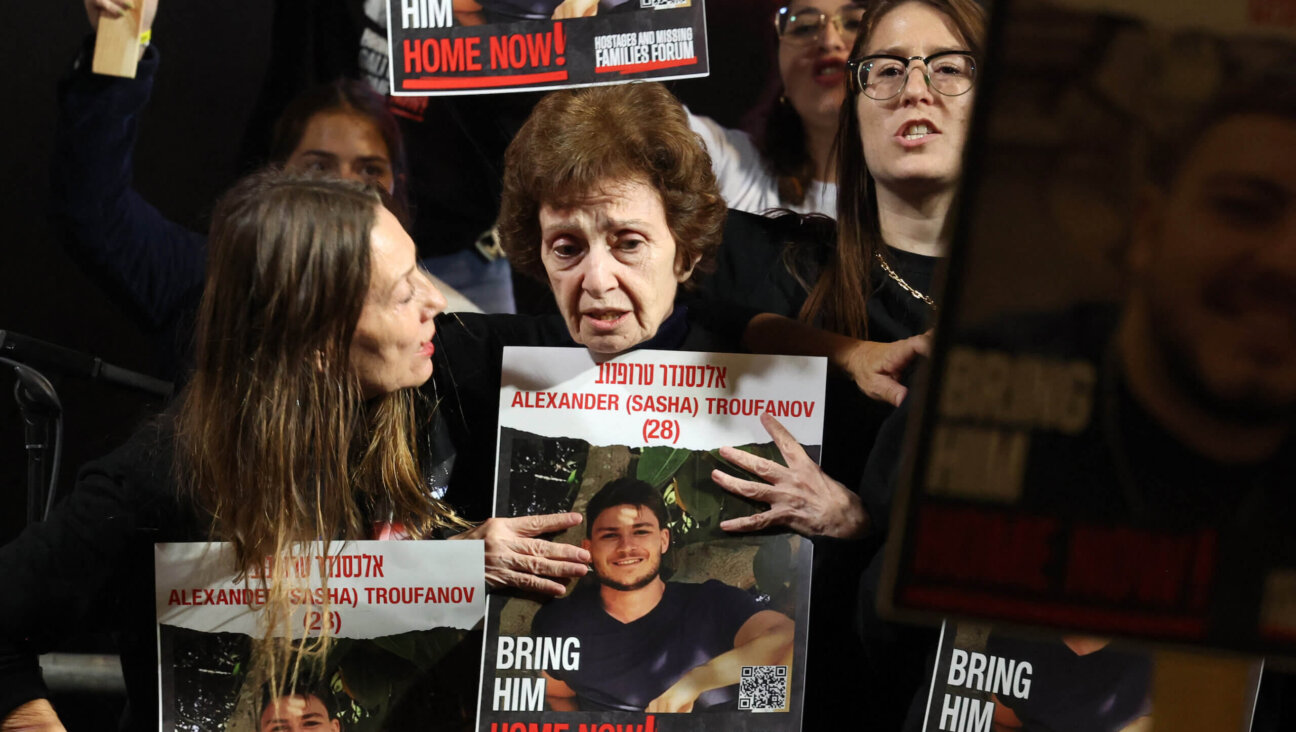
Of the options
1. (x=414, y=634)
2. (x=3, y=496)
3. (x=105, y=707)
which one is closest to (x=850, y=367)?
(x=414, y=634)

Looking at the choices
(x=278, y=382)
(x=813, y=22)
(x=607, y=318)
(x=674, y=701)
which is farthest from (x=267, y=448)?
(x=813, y=22)

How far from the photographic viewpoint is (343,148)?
1.82m

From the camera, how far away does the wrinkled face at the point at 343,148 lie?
5.97ft

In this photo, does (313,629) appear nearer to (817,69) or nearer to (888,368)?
(888,368)

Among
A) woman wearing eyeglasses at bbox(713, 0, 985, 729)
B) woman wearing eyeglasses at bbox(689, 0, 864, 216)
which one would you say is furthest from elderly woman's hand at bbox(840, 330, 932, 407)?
woman wearing eyeglasses at bbox(689, 0, 864, 216)

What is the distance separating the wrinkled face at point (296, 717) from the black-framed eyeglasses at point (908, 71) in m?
1.03

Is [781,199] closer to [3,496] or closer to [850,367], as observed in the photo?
[850,367]

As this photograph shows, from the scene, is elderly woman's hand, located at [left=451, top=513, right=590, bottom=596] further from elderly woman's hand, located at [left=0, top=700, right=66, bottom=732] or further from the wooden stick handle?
the wooden stick handle

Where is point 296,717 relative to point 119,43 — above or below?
below

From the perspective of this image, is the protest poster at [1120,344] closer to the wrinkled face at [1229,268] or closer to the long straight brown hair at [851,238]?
the wrinkled face at [1229,268]

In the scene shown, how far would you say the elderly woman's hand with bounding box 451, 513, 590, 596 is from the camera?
137 centimetres

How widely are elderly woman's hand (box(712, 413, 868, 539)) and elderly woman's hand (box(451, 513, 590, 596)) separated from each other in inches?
7.6

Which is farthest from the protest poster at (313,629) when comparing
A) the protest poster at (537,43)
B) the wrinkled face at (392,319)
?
the protest poster at (537,43)

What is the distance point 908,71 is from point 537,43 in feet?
1.64
